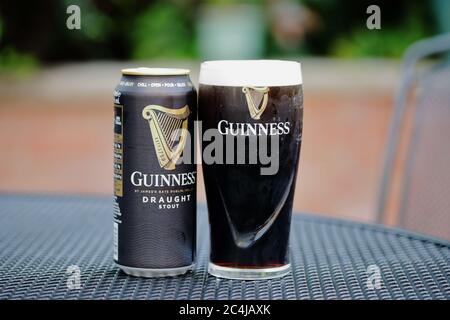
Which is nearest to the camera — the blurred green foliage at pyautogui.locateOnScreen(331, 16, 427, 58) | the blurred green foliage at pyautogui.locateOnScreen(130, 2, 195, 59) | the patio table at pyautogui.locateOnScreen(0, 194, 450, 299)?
the patio table at pyautogui.locateOnScreen(0, 194, 450, 299)

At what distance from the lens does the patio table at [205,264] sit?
1.28 m

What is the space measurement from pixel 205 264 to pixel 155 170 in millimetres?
228

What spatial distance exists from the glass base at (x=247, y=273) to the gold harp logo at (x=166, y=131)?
18cm

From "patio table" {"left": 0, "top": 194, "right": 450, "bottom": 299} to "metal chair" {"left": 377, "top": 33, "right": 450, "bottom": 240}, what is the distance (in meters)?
0.42

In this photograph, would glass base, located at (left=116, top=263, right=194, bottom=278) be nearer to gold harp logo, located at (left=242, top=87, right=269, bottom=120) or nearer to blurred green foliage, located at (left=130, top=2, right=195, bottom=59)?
gold harp logo, located at (left=242, top=87, right=269, bottom=120)

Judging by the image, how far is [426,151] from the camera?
2.27m

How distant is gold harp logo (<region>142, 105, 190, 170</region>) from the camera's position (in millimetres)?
1303

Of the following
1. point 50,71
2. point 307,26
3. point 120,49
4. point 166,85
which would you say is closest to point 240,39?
point 307,26

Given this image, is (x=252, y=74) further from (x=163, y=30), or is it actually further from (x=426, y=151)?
(x=163, y=30)

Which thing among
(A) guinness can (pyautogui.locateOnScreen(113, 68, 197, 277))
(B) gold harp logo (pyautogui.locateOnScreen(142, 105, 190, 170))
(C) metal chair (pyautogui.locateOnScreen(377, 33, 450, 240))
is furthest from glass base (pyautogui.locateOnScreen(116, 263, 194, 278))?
(C) metal chair (pyautogui.locateOnScreen(377, 33, 450, 240))

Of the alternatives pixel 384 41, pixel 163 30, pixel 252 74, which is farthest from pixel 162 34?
pixel 252 74

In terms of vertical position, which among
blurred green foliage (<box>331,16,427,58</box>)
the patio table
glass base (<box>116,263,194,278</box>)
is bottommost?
blurred green foliage (<box>331,16,427,58</box>)

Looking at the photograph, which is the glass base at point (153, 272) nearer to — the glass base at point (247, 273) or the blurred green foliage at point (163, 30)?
the glass base at point (247, 273)

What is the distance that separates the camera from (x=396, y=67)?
550 cm
